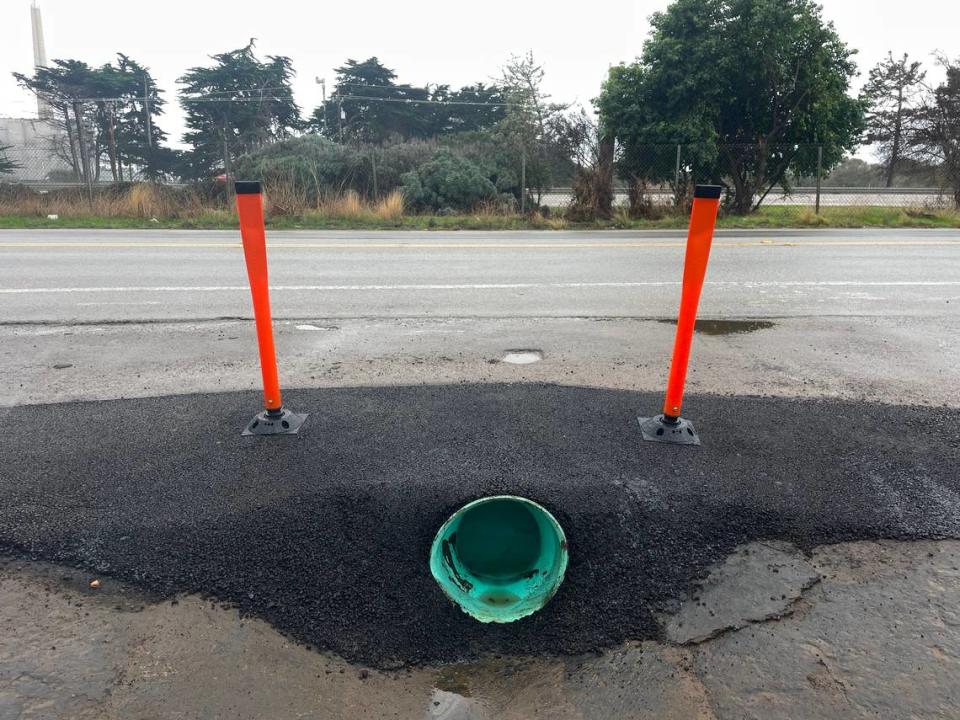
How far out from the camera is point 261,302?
310 cm

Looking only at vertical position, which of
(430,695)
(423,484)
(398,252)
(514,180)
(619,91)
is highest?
(619,91)

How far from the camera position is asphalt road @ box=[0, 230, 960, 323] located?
6215 mm

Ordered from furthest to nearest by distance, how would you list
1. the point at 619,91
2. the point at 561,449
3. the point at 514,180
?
the point at 514,180, the point at 619,91, the point at 561,449

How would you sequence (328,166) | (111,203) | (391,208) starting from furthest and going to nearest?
(328,166) < (111,203) < (391,208)

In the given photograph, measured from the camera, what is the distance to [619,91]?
690 inches

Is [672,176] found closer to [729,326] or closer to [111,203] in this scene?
[729,326]

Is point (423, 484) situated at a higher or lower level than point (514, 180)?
lower

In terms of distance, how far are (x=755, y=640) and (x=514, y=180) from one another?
17986mm

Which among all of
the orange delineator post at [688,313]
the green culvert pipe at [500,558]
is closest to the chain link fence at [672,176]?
the orange delineator post at [688,313]

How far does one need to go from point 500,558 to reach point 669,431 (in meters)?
1.10

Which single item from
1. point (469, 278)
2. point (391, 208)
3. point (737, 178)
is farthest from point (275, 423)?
point (737, 178)

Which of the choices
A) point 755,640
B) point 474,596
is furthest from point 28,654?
point 755,640

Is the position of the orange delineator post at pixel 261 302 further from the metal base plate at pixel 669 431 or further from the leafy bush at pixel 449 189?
the leafy bush at pixel 449 189

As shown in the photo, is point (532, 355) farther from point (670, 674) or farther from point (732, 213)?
point (732, 213)
